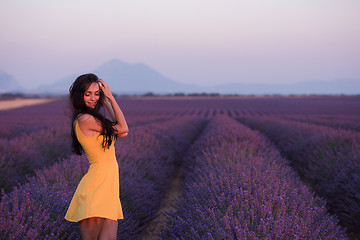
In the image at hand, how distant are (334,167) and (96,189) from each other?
3625 millimetres

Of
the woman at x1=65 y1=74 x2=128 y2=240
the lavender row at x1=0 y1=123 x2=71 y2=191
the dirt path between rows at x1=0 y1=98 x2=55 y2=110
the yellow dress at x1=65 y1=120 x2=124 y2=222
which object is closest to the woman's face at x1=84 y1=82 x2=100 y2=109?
the woman at x1=65 y1=74 x2=128 y2=240

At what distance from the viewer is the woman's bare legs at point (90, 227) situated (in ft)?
5.36

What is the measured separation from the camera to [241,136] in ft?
17.6

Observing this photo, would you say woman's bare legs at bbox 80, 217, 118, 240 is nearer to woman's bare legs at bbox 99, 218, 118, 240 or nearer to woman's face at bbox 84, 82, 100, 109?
woman's bare legs at bbox 99, 218, 118, 240

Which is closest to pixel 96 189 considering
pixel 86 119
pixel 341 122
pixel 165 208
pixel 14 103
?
pixel 86 119

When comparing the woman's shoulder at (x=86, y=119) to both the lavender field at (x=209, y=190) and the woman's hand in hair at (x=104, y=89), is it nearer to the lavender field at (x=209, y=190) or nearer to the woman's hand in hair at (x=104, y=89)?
the woman's hand in hair at (x=104, y=89)

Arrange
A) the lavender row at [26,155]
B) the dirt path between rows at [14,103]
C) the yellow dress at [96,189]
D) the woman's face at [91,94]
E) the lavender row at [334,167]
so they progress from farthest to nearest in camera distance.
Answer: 1. the dirt path between rows at [14,103]
2. the lavender row at [26,155]
3. the lavender row at [334,167]
4. the woman's face at [91,94]
5. the yellow dress at [96,189]

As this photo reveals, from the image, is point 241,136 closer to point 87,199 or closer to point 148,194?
point 148,194

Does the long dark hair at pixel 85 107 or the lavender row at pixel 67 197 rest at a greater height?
the long dark hair at pixel 85 107

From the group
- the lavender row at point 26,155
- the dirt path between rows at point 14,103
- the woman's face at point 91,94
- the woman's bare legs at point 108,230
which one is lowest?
the dirt path between rows at point 14,103

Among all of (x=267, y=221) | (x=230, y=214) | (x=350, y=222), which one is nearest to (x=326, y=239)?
(x=267, y=221)

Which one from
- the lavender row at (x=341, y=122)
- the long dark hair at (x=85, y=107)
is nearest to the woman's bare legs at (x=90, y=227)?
the long dark hair at (x=85, y=107)

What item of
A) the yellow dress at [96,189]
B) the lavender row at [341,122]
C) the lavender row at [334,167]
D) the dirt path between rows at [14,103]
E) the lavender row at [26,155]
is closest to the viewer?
the yellow dress at [96,189]

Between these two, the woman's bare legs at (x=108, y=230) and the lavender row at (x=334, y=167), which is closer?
the woman's bare legs at (x=108, y=230)
